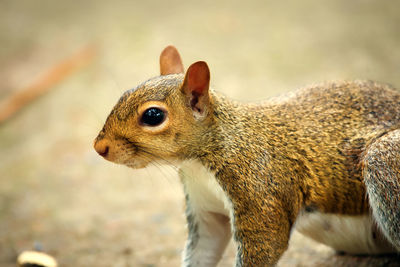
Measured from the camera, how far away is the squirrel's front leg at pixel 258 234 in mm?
2510

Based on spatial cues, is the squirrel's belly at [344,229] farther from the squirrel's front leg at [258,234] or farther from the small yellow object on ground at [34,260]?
the small yellow object on ground at [34,260]

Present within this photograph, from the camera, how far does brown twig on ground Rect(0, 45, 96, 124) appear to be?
714cm

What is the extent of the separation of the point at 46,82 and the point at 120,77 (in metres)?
1.34

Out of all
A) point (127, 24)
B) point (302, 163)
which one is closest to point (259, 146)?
point (302, 163)

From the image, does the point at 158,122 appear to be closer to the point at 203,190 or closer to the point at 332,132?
the point at 203,190

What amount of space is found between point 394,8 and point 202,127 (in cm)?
577

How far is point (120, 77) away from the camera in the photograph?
7176 mm

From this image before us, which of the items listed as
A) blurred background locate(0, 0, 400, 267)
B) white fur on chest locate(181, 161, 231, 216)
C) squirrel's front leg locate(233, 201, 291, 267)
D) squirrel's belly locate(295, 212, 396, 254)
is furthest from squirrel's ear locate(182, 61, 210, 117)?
blurred background locate(0, 0, 400, 267)

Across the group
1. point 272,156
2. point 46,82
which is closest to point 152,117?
point 272,156

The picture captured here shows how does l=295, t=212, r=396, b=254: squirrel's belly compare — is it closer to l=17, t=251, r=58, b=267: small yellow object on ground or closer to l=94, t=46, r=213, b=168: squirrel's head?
l=94, t=46, r=213, b=168: squirrel's head

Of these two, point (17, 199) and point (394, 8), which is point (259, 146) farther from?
point (394, 8)

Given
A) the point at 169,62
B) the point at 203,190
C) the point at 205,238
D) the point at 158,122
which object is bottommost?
the point at 205,238

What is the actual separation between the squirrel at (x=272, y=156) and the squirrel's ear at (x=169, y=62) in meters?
0.18

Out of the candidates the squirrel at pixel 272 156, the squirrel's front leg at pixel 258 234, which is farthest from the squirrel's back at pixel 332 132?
the squirrel's front leg at pixel 258 234
